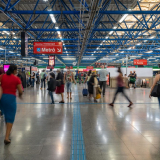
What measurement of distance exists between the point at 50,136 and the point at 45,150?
0.76 metres

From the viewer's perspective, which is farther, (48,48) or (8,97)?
→ (48,48)

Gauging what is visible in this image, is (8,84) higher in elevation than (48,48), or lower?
lower

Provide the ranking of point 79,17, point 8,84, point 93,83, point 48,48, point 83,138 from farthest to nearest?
point 79,17, point 48,48, point 93,83, point 83,138, point 8,84

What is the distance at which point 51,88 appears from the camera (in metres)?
8.19

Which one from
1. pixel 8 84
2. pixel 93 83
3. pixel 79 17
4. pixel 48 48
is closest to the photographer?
pixel 8 84

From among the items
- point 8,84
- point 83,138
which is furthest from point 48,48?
point 83,138

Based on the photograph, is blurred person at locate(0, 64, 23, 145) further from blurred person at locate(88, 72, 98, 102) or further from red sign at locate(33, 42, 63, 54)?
red sign at locate(33, 42, 63, 54)

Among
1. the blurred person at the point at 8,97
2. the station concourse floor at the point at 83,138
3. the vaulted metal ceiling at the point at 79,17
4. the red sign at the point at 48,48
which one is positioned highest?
the vaulted metal ceiling at the point at 79,17

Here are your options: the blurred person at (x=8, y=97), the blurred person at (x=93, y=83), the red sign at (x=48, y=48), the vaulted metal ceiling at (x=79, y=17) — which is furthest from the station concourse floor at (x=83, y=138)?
the red sign at (x=48, y=48)

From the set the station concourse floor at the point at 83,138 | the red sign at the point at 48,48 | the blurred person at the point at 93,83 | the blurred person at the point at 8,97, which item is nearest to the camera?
the station concourse floor at the point at 83,138

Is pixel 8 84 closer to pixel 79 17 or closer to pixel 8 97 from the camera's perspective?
pixel 8 97

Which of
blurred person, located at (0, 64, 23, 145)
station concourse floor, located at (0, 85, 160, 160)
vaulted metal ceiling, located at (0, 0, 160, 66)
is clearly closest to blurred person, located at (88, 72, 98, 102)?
station concourse floor, located at (0, 85, 160, 160)

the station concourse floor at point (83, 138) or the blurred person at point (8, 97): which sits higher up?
the blurred person at point (8, 97)

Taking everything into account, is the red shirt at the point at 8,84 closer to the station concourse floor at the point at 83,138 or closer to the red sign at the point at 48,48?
the station concourse floor at the point at 83,138
